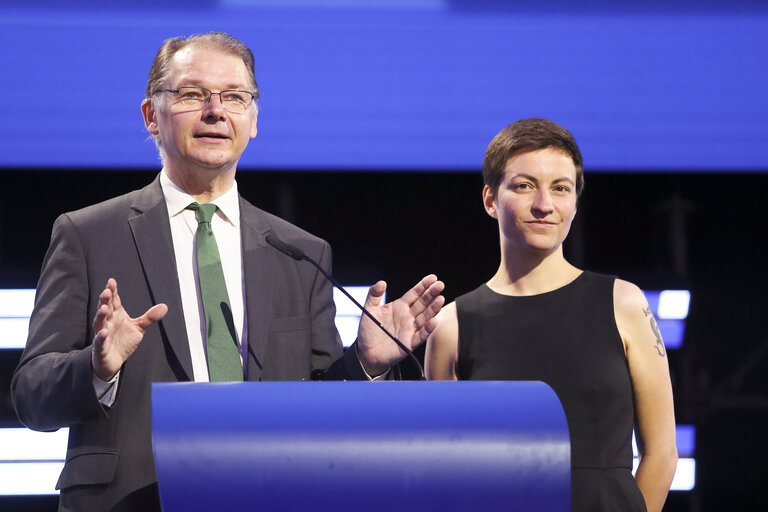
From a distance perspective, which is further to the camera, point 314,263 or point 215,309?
point 215,309

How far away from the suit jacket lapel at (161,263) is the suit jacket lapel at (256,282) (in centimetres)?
13

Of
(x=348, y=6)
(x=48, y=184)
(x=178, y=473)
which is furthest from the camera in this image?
(x=48, y=184)

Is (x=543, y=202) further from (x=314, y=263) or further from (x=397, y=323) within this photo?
(x=314, y=263)

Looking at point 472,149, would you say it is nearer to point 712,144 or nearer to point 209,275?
point 712,144

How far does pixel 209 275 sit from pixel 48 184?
244 centimetres

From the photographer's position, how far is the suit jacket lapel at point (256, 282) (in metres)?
1.86

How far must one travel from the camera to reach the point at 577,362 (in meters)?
2.05

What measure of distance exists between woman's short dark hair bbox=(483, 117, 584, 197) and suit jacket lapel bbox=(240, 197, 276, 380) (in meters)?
0.54

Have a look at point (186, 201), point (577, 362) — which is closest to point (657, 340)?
point (577, 362)

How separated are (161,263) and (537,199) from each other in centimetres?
82

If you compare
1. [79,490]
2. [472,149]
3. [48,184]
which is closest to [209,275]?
[79,490]

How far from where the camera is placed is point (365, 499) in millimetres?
1154

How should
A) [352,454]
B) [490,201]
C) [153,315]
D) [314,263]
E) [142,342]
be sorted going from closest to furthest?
[352,454] < [153,315] < [314,263] < [142,342] < [490,201]

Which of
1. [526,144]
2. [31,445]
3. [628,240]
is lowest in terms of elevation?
[31,445]
